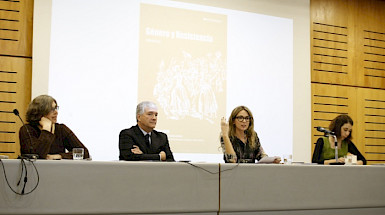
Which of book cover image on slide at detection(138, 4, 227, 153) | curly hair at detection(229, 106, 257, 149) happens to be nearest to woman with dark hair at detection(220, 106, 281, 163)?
curly hair at detection(229, 106, 257, 149)

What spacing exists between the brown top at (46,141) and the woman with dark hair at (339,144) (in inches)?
86.3

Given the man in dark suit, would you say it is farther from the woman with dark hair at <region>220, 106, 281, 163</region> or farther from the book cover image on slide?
the book cover image on slide

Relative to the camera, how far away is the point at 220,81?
18.5ft

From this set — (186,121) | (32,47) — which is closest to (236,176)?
(186,121)

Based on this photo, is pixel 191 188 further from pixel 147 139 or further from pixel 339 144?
pixel 339 144

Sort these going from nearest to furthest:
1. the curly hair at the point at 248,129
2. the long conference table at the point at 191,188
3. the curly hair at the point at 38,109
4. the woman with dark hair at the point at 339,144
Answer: the long conference table at the point at 191,188 → the curly hair at the point at 38,109 → the curly hair at the point at 248,129 → the woman with dark hair at the point at 339,144

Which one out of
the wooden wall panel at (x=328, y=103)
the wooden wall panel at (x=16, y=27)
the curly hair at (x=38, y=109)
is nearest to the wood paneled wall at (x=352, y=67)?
the wooden wall panel at (x=328, y=103)

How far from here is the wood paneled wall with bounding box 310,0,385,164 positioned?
6344mm

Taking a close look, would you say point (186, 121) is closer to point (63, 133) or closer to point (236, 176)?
point (63, 133)

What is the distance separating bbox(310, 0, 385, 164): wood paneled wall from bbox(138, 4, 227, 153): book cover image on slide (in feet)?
4.91

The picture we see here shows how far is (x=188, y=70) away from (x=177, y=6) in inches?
30.8

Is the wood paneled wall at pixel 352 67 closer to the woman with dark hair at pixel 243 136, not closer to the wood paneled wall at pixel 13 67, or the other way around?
the woman with dark hair at pixel 243 136

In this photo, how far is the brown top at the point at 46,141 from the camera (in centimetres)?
338

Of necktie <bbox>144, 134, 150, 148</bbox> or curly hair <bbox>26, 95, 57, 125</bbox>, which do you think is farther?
necktie <bbox>144, 134, 150, 148</bbox>
